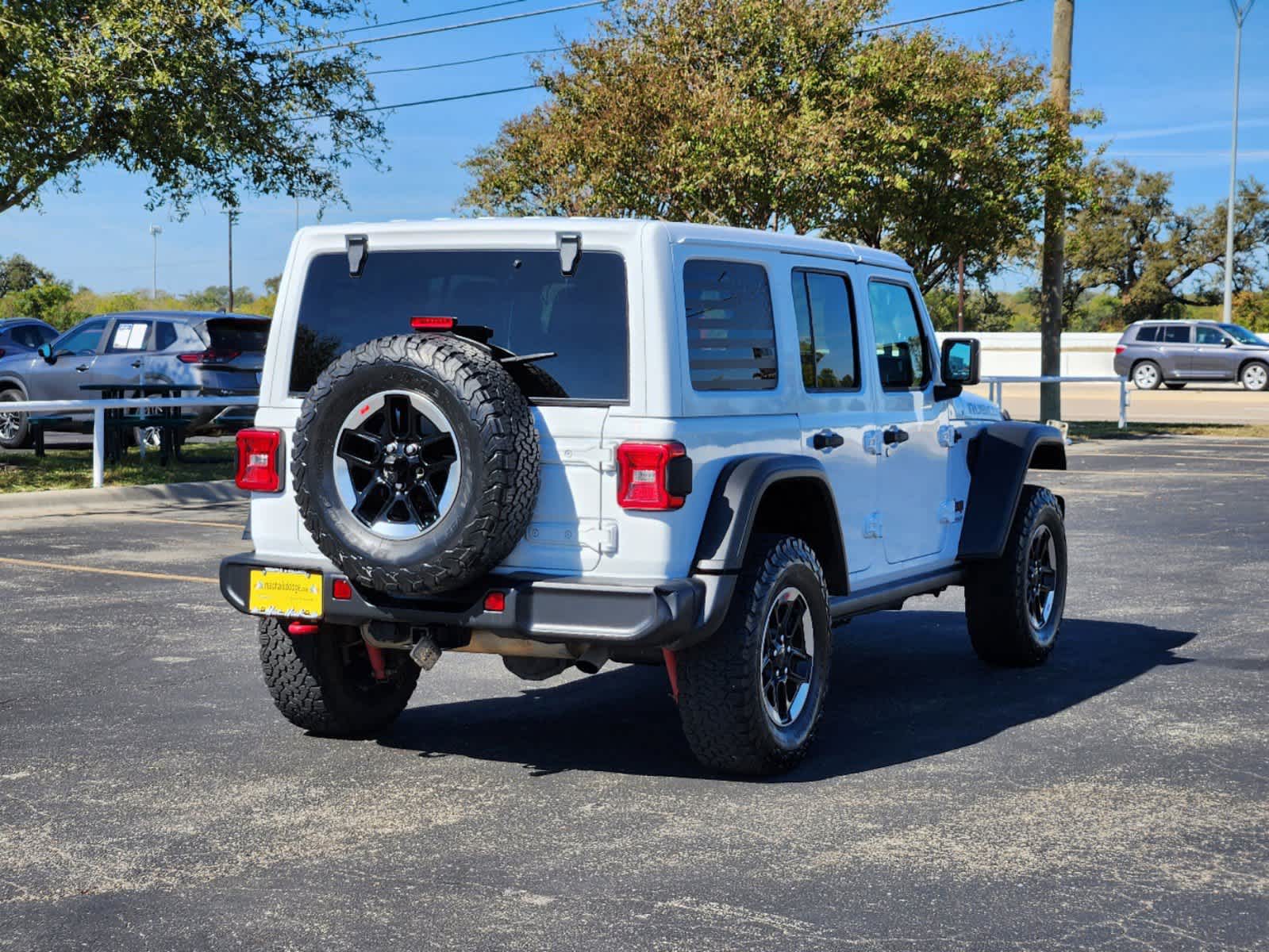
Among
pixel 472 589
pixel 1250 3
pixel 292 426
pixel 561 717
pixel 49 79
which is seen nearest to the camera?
pixel 472 589

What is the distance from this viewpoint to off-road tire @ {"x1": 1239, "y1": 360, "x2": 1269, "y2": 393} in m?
44.4

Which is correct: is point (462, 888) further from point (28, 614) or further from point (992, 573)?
point (28, 614)

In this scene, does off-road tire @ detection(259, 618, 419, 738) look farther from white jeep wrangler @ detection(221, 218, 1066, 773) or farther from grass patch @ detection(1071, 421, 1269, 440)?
grass patch @ detection(1071, 421, 1269, 440)

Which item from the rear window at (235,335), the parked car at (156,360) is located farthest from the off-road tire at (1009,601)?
the rear window at (235,335)

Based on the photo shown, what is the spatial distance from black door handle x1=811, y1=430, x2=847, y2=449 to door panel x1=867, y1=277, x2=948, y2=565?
0.48 meters

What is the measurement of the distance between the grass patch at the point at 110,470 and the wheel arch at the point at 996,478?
1102cm

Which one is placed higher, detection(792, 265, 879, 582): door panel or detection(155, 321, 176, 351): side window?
detection(155, 321, 176, 351): side window

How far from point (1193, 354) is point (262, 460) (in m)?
42.2

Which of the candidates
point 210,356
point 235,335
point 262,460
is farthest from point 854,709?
point 235,335

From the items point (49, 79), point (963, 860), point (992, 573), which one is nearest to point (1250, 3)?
point (49, 79)

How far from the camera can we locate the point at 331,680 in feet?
21.0

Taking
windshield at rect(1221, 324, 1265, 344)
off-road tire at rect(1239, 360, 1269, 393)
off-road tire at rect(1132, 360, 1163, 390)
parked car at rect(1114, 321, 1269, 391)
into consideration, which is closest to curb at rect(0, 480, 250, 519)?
parked car at rect(1114, 321, 1269, 391)

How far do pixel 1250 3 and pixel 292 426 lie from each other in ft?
175

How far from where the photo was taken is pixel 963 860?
4965 millimetres
